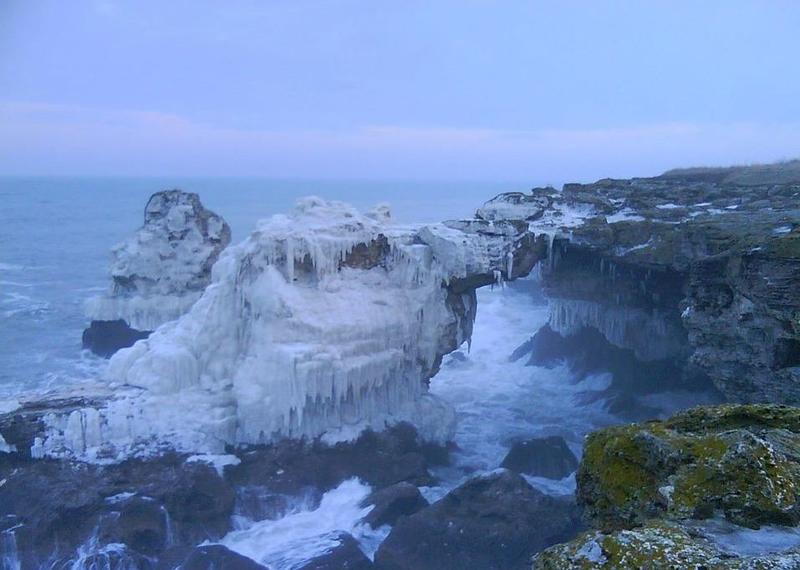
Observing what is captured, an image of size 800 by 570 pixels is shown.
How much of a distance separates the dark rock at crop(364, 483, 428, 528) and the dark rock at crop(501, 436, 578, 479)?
3789mm

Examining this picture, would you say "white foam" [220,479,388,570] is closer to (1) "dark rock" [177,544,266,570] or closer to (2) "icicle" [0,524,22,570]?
(1) "dark rock" [177,544,266,570]

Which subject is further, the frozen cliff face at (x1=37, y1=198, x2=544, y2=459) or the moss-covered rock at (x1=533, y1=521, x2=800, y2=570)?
the frozen cliff face at (x1=37, y1=198, x2=544, y2=459)

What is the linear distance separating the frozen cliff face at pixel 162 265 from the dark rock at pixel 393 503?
53.9 ft

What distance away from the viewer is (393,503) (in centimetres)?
1883

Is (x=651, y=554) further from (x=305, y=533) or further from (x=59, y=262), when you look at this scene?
(x=59, y=262)

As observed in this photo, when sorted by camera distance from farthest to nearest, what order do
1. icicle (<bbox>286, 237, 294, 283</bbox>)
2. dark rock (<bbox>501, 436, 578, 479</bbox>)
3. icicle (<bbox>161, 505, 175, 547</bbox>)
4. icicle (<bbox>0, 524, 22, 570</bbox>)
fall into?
icicle (<bbox>286, 237, 294, 283</bbox>) < dark rock (<bbox>501, 436, 578, 479</bbox>) < icicle (<bbox>161, 505, 175, 547</bbox>) < icicle (<bbox>0, 524, 22, 570</bbox>)

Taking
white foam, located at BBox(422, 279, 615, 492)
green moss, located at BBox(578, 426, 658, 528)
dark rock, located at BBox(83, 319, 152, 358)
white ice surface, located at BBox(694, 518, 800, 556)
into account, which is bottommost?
white foam, located at BBox(422, 279, 615, 492)

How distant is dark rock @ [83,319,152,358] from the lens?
3281cm

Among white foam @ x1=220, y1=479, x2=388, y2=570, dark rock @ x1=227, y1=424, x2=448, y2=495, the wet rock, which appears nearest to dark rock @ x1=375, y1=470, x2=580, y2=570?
white foam @ x1=220, y1=479, x2=388, y2=570

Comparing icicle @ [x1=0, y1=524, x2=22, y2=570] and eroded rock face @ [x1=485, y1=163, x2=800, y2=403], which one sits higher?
eroded rock face @ [x1=485, y1=163, x2=800, y2=403]

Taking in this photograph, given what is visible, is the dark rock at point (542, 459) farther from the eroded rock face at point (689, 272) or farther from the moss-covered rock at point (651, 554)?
the moss-covered rock at point (651, 554)

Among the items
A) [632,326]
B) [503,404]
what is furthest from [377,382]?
[632,326]

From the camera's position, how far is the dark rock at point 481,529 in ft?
54.7

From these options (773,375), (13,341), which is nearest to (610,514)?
(773,375)
